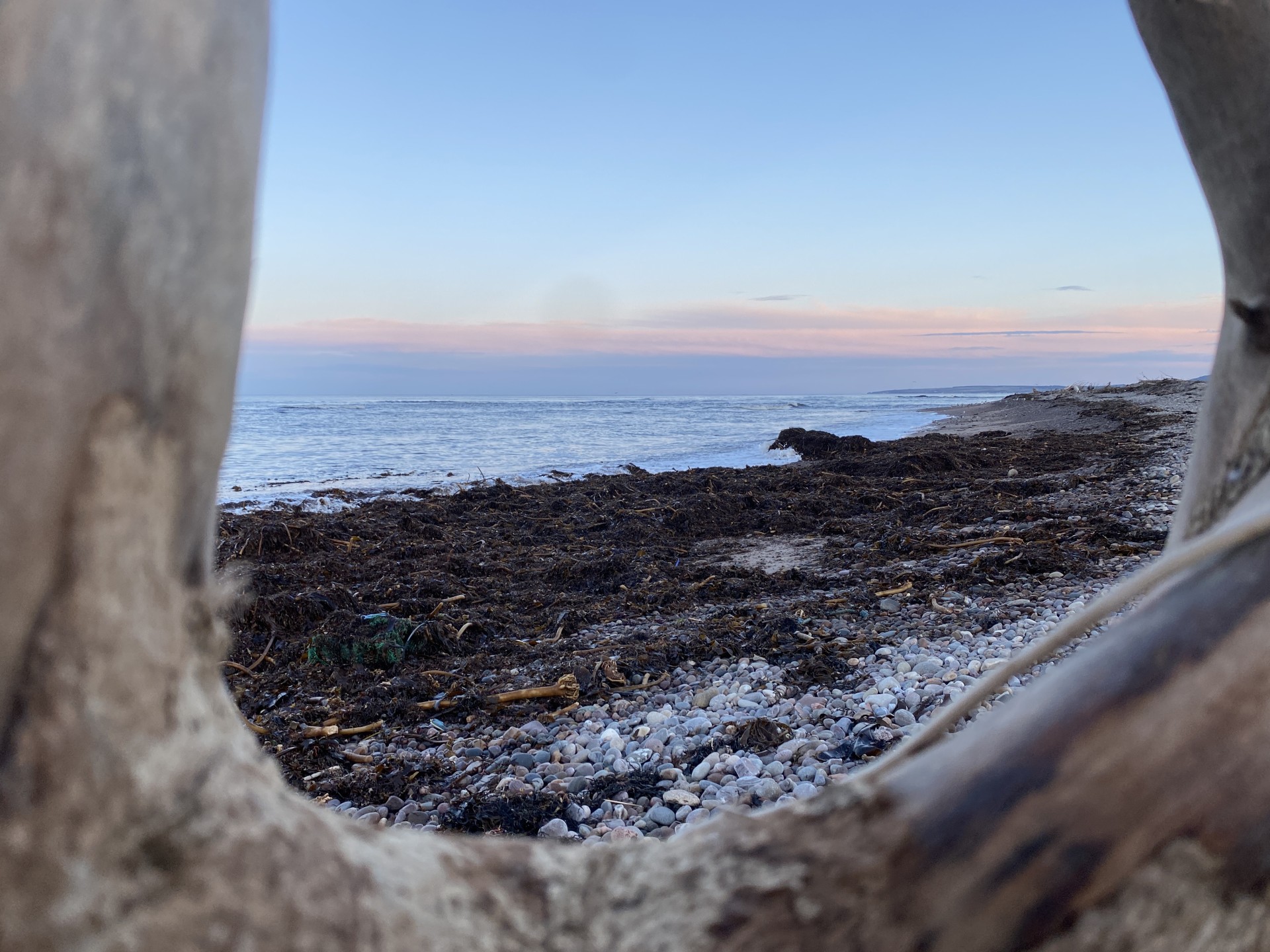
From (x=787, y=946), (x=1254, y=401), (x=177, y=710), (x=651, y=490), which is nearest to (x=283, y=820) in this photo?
(x=177, y=710)

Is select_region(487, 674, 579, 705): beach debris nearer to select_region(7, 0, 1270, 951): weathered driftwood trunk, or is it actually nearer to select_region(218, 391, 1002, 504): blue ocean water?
select_region(218, 391, 1002, 504): blue ocean water

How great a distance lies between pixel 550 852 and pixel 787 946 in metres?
0.29

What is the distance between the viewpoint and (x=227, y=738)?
2.64 feet

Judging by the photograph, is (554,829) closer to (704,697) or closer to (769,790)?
(769,790)

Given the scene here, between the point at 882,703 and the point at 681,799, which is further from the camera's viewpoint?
the point at 882,703

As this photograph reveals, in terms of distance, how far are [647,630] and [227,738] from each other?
413cm

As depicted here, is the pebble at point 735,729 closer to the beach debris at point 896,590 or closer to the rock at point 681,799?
the rock at point 681,799

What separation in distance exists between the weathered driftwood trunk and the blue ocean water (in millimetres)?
3434

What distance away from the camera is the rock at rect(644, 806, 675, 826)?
2.59m

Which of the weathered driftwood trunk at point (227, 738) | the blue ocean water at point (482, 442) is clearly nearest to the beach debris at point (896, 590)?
the blue ocean water at point (482, 442)

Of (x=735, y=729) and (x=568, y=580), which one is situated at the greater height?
(x=735, y=729)

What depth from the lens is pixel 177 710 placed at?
2.40 ft

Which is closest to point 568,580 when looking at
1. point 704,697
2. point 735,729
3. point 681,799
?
point 704,697

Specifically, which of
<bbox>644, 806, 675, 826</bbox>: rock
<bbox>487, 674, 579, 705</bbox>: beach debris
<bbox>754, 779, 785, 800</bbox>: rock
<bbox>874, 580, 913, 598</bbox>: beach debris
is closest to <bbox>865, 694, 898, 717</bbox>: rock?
<bbox>754, 779, 785, 800</bbox>: rock
